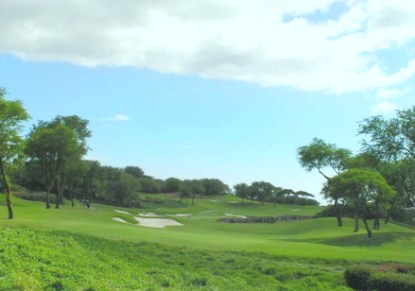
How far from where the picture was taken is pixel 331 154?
77.4 meters

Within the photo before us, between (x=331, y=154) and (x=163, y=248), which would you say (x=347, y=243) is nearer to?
(x=163, y=248)

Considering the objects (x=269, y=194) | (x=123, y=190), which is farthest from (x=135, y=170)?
(x=123, y=190)

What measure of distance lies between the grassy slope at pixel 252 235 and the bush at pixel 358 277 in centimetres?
930

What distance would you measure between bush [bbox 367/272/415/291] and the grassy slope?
10.6 meters

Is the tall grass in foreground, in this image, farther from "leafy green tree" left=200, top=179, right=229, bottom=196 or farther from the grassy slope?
"leafy green tree" left=200, top=179, right=229, bottom=196

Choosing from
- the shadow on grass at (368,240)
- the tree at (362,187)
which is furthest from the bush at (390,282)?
the tree at (362,187)

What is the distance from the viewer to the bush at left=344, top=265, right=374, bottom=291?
18281 millimetres

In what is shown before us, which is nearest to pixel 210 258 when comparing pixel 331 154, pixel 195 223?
pixel 195 223

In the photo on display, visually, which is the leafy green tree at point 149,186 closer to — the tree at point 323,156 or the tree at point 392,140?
the tree at point 323,156

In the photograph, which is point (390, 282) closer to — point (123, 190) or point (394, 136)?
point (394, 136)

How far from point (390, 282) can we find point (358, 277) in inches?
74.1

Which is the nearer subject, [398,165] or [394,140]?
[394,140]

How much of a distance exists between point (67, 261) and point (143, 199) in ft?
377

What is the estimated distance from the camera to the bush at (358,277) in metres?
18.3
